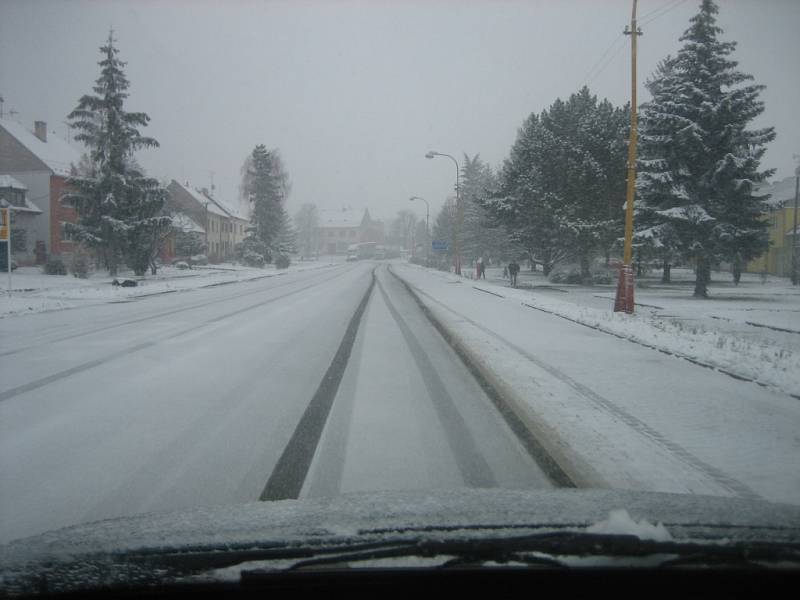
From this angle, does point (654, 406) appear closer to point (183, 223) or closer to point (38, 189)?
point (183, 223)

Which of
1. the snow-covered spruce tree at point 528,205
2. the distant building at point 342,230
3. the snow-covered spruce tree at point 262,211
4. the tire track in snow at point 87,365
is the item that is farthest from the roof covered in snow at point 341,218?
the tire track in snow at point 87,365

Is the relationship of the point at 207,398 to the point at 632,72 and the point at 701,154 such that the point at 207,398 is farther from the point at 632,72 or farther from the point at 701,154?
the point at 701,154

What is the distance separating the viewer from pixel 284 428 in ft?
16.6

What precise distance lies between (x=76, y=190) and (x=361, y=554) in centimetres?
3798

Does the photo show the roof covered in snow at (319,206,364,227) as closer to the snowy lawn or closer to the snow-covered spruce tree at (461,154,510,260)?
the snow-covered spruce tree at (461,154,510,260)

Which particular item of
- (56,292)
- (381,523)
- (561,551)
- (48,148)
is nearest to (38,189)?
(48,148)

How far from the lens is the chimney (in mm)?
49000

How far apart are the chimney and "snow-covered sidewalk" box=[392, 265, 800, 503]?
51670 mm

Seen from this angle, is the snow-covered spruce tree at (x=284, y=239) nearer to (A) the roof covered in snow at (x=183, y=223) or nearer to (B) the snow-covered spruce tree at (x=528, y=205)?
(A) the roof covered in snow at (x=183, y=223)

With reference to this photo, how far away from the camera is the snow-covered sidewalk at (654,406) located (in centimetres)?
400

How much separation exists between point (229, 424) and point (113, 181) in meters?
32.2

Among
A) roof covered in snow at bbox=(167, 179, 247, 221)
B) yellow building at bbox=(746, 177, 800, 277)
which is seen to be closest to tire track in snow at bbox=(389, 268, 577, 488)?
yellow building at bbox=(746, 177, 800, 277)

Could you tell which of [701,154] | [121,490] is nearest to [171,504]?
[121,490]

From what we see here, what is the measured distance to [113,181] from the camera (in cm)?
3250
